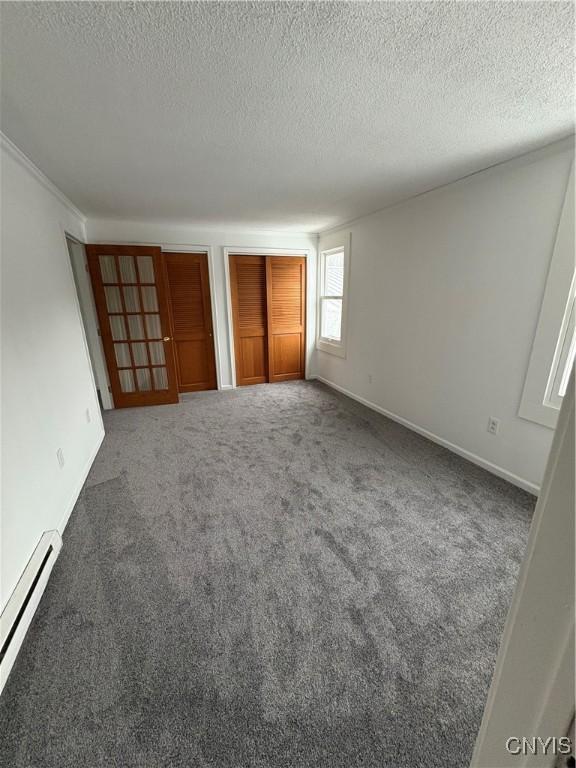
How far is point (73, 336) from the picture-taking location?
2.67 metres

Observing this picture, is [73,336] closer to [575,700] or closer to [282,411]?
[282,411]

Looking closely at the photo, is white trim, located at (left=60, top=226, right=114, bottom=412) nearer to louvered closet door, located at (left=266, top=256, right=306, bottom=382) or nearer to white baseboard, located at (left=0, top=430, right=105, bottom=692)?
louvered closet door, located at (left=266, top=256, right=306, bottom=382)

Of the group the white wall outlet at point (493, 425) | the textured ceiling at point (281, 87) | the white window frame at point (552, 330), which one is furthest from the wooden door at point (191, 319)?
the white window frame at point (552, 330)

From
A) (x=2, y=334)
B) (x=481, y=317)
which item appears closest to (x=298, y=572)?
(x=2, y=334)

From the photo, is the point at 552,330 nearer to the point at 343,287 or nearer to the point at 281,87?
the point at 281,87

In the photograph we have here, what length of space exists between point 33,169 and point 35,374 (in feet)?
4.84

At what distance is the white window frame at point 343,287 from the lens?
13.3 ft

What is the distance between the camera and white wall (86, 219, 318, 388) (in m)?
3.88

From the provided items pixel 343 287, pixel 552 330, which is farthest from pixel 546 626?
pixel 343 287

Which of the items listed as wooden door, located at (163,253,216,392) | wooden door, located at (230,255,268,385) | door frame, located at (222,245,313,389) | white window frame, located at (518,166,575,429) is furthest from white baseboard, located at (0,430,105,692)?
wooden door, located at (230,255,268,385)

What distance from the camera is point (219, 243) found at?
431cm

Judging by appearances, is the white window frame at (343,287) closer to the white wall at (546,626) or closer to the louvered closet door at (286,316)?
the louvered closet door at (286,316)

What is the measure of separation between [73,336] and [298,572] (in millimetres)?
2609

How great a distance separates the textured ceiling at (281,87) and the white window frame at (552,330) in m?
0.57
